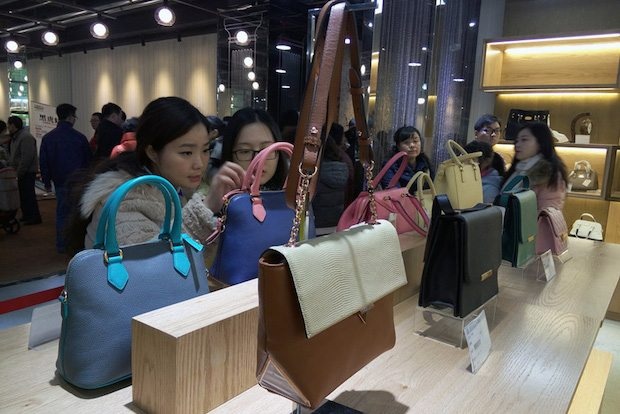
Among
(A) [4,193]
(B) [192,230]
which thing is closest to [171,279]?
(B) [192,230]

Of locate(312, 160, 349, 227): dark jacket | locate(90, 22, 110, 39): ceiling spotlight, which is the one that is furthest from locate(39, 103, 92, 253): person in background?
locate(312, 160, 349, 227): dark jacket

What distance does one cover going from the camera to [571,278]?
1860 millimetres

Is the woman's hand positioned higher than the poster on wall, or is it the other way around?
the poster on wall

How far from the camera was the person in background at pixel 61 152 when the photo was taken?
3709 mm

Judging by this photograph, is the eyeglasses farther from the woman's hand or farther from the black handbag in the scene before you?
the black handbag

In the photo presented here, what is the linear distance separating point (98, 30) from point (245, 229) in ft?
12.3

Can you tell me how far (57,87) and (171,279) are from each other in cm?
358

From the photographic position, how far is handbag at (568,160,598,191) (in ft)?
12.9

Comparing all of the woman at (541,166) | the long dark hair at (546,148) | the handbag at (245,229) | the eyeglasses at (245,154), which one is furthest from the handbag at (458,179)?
the handbag at (245,229)

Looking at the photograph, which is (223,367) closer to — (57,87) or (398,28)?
(398,28)

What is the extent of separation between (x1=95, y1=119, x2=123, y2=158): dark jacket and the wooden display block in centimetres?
310

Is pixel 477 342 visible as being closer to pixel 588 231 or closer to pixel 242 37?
pixel 588 231

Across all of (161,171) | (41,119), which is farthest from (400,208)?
(41,119)

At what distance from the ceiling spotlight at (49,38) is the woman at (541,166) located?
10.7 ft
